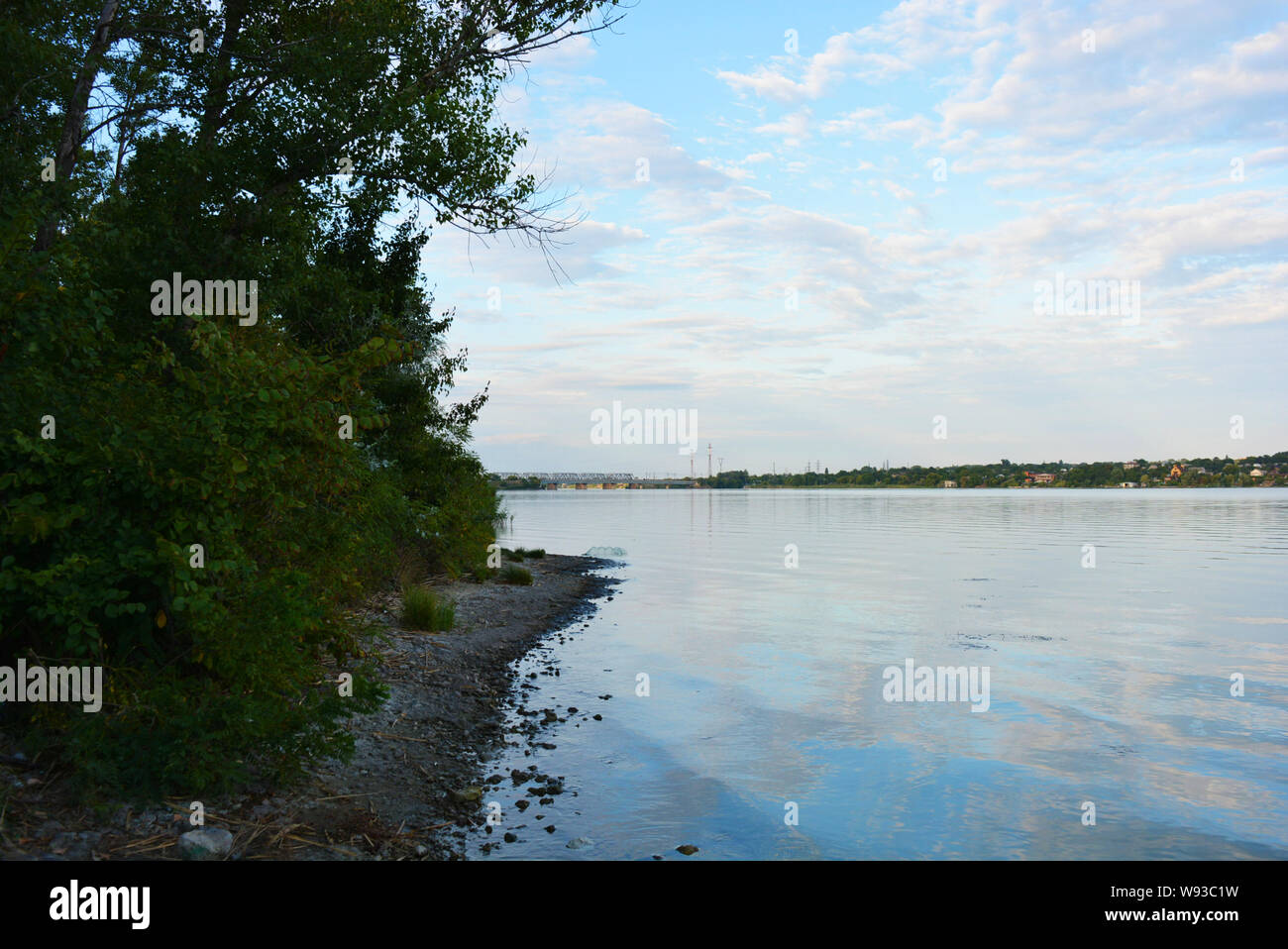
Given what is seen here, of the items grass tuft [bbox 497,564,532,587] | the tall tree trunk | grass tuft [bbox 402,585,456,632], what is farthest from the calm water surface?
the tall tree trunk

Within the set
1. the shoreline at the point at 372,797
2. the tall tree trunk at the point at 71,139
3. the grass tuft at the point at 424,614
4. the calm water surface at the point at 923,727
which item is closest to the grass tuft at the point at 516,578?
the calm water surface at the point at 923,727

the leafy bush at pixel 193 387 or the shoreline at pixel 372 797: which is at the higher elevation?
the leafy bush at pixel 193 387

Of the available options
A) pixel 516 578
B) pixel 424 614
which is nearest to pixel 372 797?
pixel 424 614

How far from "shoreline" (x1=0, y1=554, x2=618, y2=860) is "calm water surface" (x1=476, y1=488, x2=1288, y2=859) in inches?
28.6

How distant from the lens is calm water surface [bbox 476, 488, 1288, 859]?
11.3 metres

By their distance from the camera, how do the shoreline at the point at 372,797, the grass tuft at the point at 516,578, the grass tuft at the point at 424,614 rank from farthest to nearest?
the grass tuft at the point at 516,578
the grass tuft at the point at 424,614
the shoreline at the point at 372,797

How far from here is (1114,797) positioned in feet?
41.4

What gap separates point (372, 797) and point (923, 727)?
10.6m

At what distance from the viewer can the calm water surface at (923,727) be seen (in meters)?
11.3

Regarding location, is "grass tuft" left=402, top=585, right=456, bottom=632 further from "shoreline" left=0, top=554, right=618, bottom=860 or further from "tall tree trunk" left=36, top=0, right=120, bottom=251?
"tall tree trunk" left=36, top=0, right=120, bottom=251

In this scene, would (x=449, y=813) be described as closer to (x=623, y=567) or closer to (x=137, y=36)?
(x=137, y=36)

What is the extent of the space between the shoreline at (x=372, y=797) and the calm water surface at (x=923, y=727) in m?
0.73

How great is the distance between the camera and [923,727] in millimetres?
16516

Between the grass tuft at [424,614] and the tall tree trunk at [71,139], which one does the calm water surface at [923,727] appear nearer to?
the grass tuft at [424,614]
